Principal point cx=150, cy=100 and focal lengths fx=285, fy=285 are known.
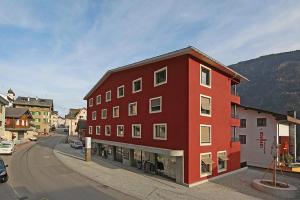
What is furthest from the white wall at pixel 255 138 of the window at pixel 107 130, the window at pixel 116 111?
the window at pixel 107 130

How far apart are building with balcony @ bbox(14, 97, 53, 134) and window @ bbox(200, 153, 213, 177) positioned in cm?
8866

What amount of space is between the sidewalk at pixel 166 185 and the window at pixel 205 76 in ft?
32.8

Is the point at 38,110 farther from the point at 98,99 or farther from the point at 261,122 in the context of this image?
the point at 261,122

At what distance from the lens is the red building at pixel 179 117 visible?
27.1 m

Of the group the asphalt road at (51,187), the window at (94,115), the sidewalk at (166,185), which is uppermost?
the window at (94,115)

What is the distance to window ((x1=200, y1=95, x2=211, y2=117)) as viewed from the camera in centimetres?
2891

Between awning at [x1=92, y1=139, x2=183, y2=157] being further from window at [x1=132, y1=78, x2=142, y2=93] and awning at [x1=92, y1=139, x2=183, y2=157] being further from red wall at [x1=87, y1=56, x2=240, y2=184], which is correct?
window at [x1=132, y1=78, x2=142, y2=93]

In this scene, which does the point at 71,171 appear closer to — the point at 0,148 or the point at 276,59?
the point at 0,148

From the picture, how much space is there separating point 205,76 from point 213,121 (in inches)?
193

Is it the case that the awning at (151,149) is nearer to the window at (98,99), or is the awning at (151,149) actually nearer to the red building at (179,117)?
the red building at (179,117)

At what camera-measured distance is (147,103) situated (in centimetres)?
3309

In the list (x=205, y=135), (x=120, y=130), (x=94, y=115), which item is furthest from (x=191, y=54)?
(x=94, y=115)

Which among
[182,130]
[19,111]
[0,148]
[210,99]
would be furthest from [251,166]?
[19,111]

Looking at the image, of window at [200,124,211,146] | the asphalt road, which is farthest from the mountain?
the asphalt road
